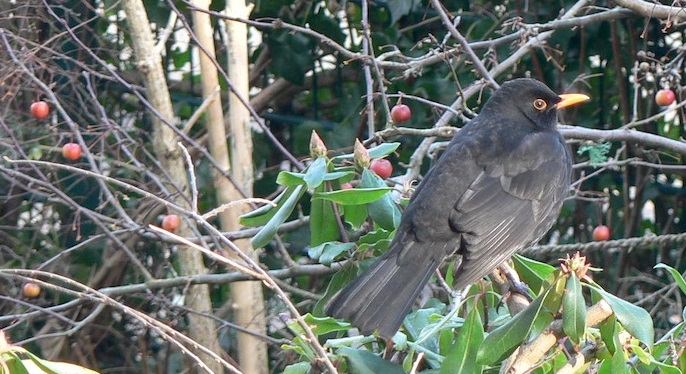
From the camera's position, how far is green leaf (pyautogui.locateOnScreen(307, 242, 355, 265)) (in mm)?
2629

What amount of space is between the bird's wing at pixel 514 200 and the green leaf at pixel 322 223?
47 cm

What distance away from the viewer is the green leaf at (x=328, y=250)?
2.63m

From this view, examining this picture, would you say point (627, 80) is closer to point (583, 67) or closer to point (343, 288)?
point (583, 67)

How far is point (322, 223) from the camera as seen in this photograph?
282 centimetres

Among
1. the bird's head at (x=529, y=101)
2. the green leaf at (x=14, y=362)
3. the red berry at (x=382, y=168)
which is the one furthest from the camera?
the bird's head at (x=529, y=101)

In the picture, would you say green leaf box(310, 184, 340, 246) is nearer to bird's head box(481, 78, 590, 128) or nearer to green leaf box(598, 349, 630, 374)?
green leaf box(598, 349, 630, 374)

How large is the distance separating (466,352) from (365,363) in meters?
0.22

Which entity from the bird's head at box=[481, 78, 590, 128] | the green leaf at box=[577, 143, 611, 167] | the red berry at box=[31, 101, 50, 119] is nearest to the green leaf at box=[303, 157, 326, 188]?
the bird's head at box=[481, 78, 590, 128]

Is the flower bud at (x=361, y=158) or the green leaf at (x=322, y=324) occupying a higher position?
the flower bud at (x=361, y=158)

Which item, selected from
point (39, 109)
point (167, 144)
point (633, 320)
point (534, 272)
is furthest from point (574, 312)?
point (39, 109)

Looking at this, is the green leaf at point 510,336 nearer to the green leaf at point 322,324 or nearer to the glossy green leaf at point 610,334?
the glossy green leaf at point 610,334

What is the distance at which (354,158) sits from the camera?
279cm

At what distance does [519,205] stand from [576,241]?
213 cm

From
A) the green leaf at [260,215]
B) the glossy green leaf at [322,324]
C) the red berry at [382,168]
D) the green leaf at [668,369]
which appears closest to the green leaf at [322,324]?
the glossy green leaf at [322,324]
